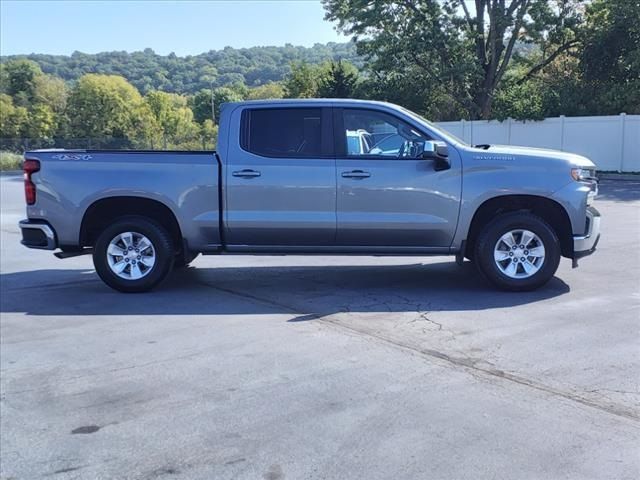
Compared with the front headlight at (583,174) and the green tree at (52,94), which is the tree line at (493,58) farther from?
the green tree at (52,94)

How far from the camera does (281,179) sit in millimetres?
7117

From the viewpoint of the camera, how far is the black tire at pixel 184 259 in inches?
311

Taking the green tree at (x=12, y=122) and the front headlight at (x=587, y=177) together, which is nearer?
the front headlight at (x=587, y=177)

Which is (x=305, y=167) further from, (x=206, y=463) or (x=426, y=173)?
(x=206, y=463)

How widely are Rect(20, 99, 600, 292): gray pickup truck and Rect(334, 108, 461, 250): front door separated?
0.04 ft

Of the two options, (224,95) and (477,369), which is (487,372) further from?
(224,95)

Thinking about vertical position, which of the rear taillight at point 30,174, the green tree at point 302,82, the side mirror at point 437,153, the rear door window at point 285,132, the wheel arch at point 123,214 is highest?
the green tree at point 302,82

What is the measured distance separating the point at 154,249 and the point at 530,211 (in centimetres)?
427

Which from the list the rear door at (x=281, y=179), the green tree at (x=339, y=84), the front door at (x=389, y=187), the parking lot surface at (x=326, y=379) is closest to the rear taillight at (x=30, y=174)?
the parking lot surface at (x=326, y=379)

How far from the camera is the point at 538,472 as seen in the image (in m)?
3.31

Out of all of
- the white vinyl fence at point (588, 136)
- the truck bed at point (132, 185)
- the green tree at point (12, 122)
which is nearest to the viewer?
the truck bed at point (132, 185)

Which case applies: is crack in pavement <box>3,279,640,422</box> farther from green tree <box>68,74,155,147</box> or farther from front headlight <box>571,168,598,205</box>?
green tree <box>68,74,155,147</box>

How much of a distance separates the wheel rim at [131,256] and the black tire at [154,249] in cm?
4

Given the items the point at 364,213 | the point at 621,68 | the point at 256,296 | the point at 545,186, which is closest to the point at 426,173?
the point at 364,213
